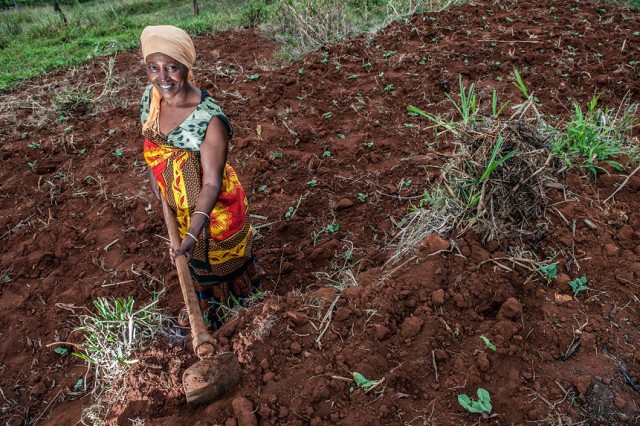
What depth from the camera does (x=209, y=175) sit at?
6.33ft

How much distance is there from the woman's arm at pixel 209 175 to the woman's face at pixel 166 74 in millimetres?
233

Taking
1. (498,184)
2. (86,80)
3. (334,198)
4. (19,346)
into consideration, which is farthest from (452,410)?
(86,80)

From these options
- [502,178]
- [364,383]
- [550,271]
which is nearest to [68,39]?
[502,178]

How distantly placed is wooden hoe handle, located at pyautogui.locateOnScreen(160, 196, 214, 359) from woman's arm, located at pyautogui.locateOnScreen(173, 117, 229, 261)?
0.24 ft

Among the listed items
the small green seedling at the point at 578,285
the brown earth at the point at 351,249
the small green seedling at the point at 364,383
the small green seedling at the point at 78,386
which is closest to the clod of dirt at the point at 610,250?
the brown earth at the point at 351,249

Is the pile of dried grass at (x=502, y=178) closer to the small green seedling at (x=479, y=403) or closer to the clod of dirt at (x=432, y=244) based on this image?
the clod of dirt at (x=432, y=244)

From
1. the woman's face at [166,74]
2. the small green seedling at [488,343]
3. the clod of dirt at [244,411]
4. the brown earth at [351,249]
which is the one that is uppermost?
the woman's face at [166,74]

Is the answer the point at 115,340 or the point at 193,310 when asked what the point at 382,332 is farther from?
the point at 115,340

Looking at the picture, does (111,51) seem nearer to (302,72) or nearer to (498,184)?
(302,72)

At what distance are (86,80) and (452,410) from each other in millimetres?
5658

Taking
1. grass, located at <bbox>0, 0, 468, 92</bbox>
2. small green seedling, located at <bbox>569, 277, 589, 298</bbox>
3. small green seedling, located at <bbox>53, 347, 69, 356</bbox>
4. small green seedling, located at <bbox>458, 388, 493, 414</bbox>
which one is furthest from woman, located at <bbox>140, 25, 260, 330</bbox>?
grass, located at <bbox>0, 0, 468, 92</bbox>

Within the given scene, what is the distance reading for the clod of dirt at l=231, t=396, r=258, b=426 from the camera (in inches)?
58.2

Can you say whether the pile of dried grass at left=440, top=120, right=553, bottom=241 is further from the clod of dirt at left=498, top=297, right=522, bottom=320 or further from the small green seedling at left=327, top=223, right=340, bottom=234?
the small green seedling at left=327, top=223, right=340, bottom=234

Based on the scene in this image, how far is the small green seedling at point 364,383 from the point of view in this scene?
1.55 m
